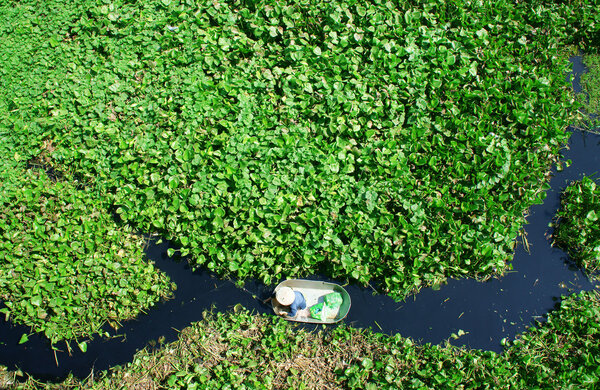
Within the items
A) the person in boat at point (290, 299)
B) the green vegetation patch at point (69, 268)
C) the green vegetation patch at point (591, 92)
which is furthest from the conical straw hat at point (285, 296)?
the green vegetation patch at point (591, 92)

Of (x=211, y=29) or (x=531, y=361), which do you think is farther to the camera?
(x=211, y=29)

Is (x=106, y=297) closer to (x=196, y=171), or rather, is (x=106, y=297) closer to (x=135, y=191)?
(x=135, y=191)

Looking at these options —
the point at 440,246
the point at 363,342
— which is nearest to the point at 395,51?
the point at 440,246

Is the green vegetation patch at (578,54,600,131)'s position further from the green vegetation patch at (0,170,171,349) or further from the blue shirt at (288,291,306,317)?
the green vegetation patch at (0,170,171,349)

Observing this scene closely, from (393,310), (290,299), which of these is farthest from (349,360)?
(290,299)

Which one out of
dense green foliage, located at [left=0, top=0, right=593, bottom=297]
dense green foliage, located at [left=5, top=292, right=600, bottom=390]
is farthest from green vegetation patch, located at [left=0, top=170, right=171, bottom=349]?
dense green foliage, located at [left=5, top=292, right=600, bottom=390]

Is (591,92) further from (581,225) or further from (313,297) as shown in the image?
(313,297)
